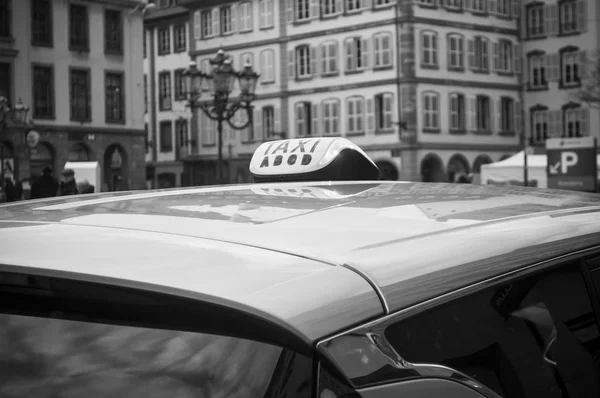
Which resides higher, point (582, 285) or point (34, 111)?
point (34, 111)

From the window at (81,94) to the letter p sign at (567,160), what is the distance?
20.1 metres

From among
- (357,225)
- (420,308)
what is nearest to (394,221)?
(357,225)

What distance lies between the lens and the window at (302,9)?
152ft

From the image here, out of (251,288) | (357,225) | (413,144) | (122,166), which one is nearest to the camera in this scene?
(251,288)

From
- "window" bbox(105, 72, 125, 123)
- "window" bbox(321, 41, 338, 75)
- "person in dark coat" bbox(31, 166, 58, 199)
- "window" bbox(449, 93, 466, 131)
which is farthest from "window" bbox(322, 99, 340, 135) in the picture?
"person in dark coat" bbox(31, 166, 58, 199)

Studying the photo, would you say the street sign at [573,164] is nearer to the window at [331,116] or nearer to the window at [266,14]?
the window at [331,116]

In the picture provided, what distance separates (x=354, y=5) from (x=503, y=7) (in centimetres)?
762

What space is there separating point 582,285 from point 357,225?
1.48 ft

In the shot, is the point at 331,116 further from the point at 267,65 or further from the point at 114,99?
the point at 114,99

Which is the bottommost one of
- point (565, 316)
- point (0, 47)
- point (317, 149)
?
point (565, 316)

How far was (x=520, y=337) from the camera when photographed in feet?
4.57

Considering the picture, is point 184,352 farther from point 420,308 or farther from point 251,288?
point 420,308

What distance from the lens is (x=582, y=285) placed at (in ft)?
5.23

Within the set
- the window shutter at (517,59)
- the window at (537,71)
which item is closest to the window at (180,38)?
the window shutter at (517,59)
